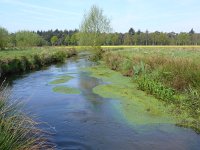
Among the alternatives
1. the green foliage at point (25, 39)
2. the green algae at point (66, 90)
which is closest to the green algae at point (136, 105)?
the green algae at point (66, 90)

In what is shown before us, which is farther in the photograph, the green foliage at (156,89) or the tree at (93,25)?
the tree at (93,25)

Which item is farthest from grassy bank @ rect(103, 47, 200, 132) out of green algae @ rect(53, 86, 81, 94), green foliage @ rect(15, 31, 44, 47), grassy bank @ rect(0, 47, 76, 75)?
green foliage @ rect(15, 31, 44, 47)

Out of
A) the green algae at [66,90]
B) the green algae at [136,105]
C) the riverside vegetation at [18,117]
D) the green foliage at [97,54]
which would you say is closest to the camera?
the riverside vegetation at [18,117]

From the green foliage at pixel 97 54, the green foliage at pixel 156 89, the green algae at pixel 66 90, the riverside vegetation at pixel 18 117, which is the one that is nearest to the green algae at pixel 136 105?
the green foliage at pixel 156 89

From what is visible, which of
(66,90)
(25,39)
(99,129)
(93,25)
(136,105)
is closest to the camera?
(99,129)

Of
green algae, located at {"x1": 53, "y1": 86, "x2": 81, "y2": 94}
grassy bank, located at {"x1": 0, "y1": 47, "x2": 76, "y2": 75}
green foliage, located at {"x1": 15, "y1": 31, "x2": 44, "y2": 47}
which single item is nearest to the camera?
green algae, located at {"x1": 53, "y1": 86, "x2": 81, "y2": 94}

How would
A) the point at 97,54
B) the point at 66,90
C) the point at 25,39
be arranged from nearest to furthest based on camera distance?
1. the point at 66,90
2. the point at 97,54
3. the point at 25,39

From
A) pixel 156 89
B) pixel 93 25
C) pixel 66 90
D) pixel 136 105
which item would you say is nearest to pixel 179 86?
pixel 156 89

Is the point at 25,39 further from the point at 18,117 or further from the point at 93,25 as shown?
the point at 18,117

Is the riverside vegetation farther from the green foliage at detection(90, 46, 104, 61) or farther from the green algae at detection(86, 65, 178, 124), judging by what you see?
the green foliage at detection(90, 46, 104, 61)

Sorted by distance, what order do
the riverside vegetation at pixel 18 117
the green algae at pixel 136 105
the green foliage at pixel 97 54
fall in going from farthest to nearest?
the green foliage at pixel 97 54 → the green algae at pixel 136 105 → the riverside vegetation at pixel 18 117

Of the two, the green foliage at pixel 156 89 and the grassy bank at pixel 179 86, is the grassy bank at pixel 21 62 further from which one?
the green foliage at pixel 156 89

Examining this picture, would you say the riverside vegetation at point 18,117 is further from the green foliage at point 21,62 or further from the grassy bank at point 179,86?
the grassy bank at point 179,86

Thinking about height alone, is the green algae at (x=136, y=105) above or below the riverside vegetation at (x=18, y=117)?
below
